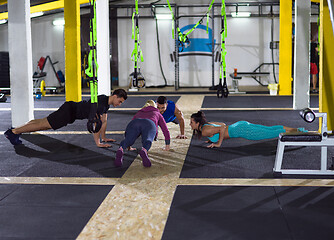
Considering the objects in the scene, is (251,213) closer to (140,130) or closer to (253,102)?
(140,130)

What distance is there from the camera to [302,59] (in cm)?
1026

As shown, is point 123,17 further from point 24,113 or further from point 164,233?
point 164,233

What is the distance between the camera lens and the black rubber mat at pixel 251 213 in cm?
304

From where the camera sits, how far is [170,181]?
4.33m

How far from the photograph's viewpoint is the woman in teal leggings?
5.68 m

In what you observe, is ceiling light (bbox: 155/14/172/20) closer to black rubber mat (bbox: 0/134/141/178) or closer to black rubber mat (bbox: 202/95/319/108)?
black rubber mat (bbox: 202/95/319/108)

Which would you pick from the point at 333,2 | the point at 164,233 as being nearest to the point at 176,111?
the point at 333,2

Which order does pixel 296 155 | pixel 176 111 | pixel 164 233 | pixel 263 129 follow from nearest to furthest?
pixel 164 233, pixel 296 155, pixel 263 129, pixel 176 111

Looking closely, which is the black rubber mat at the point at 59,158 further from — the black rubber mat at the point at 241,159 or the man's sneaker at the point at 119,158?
the black rubber mat at the point at 241,159

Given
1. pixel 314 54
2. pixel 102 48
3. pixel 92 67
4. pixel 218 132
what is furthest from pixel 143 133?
pixel 314 54

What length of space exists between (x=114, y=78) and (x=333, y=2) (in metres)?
14.0

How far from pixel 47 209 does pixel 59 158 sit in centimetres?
191

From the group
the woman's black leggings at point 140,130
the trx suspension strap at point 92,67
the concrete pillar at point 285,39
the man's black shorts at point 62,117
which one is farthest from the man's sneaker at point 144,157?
the concrete pillar at point 285,39

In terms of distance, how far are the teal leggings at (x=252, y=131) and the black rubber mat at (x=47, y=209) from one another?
2.18 m
